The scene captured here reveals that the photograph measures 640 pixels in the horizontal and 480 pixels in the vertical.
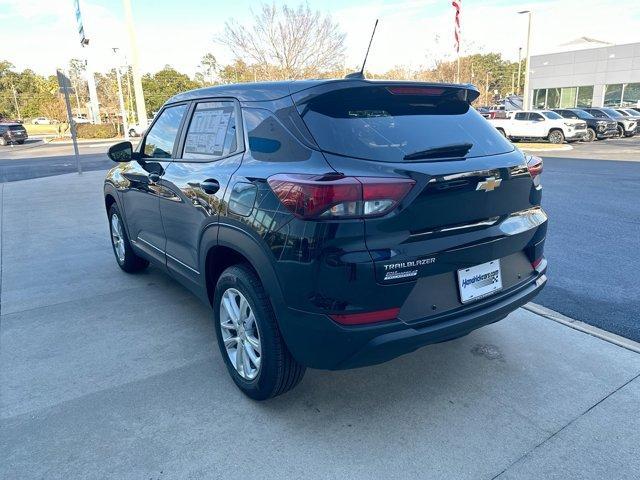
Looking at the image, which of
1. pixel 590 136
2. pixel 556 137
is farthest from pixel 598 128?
pixel 556 137

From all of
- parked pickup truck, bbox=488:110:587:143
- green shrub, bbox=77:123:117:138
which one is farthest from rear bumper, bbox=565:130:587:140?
green shrub, bbox=77:123:117:138

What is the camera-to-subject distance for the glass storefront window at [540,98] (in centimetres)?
4369

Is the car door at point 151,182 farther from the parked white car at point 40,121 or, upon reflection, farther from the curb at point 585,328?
the parked white car at point 40,121

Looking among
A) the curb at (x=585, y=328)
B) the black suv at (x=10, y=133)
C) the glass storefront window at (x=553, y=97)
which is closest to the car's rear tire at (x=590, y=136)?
the glass storefront window at (x=553, y=97)

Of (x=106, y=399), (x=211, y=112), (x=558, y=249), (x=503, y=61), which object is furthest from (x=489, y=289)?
(x=503, y=61)

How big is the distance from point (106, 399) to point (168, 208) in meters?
1.40

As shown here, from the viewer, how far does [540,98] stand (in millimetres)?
44188

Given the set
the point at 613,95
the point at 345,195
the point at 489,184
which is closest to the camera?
the point at 345,195

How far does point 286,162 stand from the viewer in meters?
2.42

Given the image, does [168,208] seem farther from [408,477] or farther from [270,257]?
[408,477]

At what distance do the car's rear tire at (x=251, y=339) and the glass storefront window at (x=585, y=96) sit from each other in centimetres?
4556

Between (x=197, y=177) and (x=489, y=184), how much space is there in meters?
1.80

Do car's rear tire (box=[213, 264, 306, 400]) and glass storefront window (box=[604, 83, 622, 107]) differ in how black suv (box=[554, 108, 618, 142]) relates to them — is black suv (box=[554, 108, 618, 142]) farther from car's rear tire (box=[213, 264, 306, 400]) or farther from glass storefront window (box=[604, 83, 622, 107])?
car's rear tire (box=[213, 264, 306, 400])

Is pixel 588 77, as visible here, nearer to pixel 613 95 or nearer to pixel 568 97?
pixel 568 97
